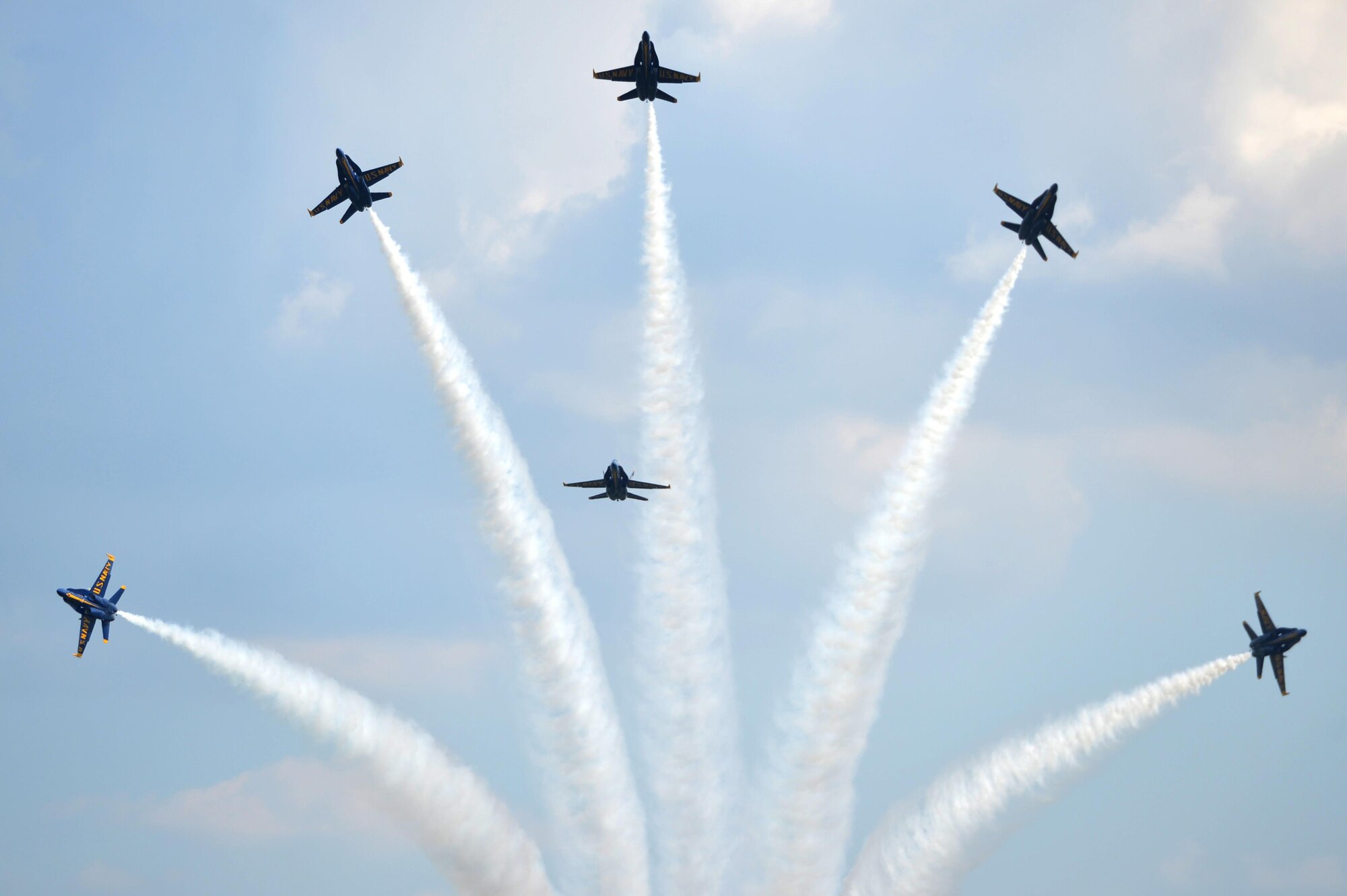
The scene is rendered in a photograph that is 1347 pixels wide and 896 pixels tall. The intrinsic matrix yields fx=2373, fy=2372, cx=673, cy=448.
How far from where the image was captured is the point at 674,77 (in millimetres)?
139000

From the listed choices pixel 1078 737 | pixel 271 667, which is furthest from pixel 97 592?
pixel 1078 737

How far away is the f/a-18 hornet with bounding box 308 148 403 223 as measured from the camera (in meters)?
136

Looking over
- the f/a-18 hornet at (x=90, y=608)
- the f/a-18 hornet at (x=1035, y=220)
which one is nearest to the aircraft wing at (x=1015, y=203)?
the f/a-18 hornet at (x=1035, y=220)

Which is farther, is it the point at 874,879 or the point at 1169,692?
the point at 874,879

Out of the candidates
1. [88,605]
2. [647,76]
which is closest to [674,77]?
[647,76]

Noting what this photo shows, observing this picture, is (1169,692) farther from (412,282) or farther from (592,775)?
(412,282)

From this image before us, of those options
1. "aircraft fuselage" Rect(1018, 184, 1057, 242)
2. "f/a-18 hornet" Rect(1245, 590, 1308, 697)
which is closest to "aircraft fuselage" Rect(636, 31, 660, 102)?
"aircraft fuselage" Rect(1018, 184, 1057, 242)

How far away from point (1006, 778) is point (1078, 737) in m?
5.30

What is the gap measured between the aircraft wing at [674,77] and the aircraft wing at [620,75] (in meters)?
1.58

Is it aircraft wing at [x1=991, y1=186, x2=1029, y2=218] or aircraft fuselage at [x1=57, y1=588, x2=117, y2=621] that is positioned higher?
aircraft wing at [x1=991, y1=186, x2=1029, y2=218]

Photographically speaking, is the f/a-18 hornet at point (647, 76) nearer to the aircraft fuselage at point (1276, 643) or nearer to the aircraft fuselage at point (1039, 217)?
the aircraft fuselage at point (1039, 217)

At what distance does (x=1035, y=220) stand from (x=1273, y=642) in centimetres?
2771

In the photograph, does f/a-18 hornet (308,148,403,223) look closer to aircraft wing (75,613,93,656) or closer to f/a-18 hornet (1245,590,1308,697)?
aircraft wing (75,613,93,656)

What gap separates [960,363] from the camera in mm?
141500
